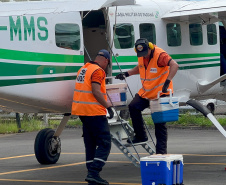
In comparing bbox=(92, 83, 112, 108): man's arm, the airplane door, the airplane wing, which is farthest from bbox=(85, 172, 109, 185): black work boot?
the airplane door

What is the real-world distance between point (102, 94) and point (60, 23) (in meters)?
1.83

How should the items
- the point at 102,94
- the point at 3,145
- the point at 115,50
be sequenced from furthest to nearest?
1. the point at 3,145
2. the point at 115,50
3. the point at 102,94

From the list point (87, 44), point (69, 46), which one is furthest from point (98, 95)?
point (87, 44)

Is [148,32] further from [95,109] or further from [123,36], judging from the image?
[95,109]

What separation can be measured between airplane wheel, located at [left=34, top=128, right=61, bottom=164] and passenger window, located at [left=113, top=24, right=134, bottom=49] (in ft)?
9.49

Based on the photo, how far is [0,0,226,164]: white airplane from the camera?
1266 cm

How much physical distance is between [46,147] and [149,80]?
3589 mm

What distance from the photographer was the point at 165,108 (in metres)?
13.1

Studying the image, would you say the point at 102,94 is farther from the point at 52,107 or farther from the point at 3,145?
the point at 3,145

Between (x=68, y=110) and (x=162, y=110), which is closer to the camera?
(x=162, y=110)

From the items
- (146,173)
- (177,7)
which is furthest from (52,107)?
(177,7)

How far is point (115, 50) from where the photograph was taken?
14570mm

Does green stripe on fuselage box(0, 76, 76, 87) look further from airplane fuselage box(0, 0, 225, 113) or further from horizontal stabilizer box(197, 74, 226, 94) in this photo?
horizontal stabilizer box(197, 74, 226, 94)

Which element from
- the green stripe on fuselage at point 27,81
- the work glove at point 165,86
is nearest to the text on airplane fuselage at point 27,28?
the green stripe on fuselage at point 27,81
